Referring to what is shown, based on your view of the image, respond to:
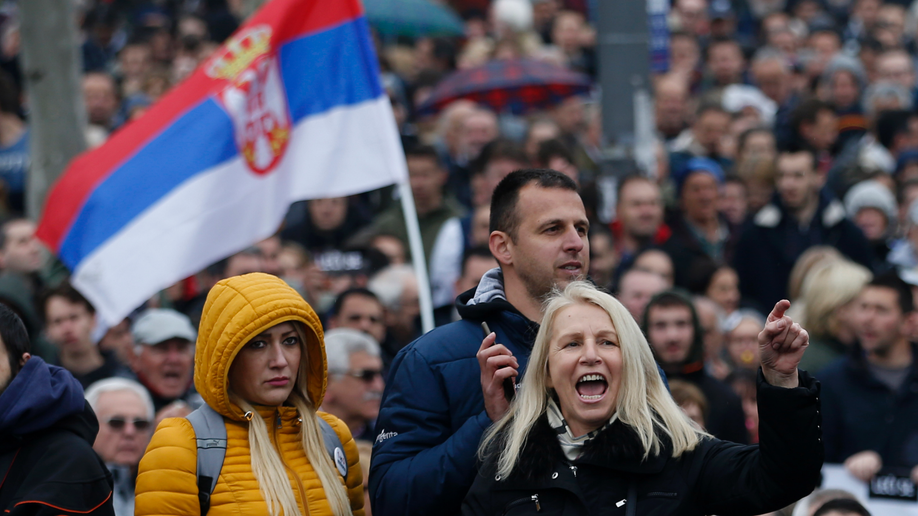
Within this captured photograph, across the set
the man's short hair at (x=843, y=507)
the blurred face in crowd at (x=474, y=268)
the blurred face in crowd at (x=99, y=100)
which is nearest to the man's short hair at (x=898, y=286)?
the man's short hair at (x=843, y=507)

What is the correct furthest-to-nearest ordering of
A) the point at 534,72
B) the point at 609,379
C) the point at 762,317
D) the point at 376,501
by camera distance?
the point at 534,72 < the point at 762,317 < the point at 376,501 < the point at 609,379

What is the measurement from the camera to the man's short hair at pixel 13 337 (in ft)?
14.5

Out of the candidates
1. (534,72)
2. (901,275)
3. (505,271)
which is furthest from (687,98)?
(505,271)

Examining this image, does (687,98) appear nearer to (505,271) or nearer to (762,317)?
(762,317)

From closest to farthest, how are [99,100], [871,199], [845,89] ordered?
[871,199]
[99,100]
[845,89]

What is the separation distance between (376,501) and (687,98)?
11.2m

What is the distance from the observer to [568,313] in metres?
4.09

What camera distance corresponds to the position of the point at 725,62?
47.2ft

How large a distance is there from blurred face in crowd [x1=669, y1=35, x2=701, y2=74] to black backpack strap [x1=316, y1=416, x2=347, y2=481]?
37.7 ft

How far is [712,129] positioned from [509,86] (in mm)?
2291

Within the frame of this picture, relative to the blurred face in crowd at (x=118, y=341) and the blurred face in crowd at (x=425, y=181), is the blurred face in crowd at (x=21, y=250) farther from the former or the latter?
the blurred face in crowd at (x=425, y=181)

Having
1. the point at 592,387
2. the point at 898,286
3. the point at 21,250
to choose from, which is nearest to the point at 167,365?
the point at 21,250

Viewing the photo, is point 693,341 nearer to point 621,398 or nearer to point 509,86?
point 621,398

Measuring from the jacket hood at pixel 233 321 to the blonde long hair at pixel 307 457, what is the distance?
75 millimetres
